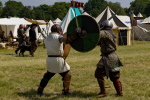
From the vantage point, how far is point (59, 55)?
5.14 metres

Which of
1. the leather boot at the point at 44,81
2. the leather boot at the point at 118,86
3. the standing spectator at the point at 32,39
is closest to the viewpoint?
the leather boot at the point at 118,86

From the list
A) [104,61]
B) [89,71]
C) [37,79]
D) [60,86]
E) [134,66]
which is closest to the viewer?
[104,61]

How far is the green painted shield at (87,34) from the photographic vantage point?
4703 mm

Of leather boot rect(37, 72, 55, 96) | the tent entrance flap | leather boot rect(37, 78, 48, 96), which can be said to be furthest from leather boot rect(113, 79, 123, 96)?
the tent entrance flap

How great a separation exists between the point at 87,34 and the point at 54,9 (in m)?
100

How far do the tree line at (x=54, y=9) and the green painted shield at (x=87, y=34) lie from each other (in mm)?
51899

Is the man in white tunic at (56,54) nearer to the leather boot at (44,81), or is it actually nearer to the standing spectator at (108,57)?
the leather boot at (44,81)

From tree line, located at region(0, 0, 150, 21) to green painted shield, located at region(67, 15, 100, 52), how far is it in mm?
51899

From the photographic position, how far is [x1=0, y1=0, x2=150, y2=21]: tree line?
80.9 meters

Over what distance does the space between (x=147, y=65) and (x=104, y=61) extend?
4.71 m

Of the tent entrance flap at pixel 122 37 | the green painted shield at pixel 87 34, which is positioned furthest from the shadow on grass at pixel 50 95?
the tent entrance flap at pixel 122 37

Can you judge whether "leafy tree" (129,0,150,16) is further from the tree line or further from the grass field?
the grass field

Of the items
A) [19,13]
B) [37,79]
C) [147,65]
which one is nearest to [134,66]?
[147,65]

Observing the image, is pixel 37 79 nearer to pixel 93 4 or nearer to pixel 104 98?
pixel 104 98
